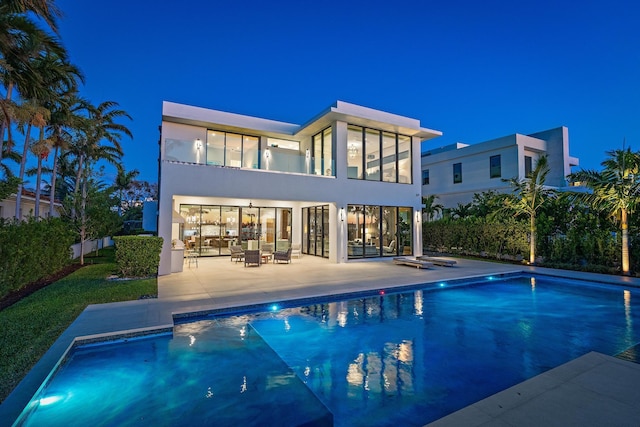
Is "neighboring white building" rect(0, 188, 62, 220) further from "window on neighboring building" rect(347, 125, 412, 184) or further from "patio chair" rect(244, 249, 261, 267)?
"window on neighboring building" rect(347, 125, 412, 184)

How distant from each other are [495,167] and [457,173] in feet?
10.6

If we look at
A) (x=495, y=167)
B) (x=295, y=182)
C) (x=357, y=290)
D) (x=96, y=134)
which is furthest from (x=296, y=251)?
(x=495, y=167)

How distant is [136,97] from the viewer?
106m

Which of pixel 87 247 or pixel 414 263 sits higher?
pixel 87 247

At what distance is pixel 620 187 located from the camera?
11383mm

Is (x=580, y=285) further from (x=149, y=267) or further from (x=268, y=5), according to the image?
(x=268, y=5)

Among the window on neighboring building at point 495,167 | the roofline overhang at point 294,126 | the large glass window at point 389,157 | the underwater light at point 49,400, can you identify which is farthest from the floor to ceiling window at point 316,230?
the window on neighboring building at point 495,167

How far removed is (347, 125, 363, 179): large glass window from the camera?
15664 mm

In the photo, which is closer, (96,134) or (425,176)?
(96,134)

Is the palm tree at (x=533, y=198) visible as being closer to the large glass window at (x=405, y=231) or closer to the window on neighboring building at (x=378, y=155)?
the large glass window at (x=405, y=231)

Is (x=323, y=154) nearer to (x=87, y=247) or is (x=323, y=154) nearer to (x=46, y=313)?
(x=46, y=313)

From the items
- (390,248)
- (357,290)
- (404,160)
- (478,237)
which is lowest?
(357,290)

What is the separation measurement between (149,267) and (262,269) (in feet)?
13.7

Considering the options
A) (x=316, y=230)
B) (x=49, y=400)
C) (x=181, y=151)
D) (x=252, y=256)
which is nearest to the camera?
(x=49, y=400)
